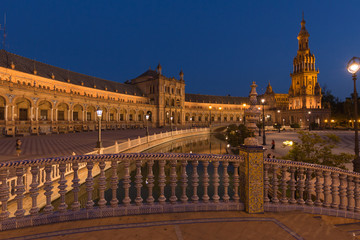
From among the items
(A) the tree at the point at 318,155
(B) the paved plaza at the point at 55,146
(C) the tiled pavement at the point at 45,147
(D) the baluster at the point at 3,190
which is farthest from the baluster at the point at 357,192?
(C) the tiled pavement at the point at 45,147

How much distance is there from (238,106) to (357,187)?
299 feet

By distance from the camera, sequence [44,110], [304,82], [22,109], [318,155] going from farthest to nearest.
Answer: [304,82], [44,110], [22,109], [318,155]

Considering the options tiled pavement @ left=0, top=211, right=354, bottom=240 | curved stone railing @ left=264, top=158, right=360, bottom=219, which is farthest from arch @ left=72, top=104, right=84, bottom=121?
curved stone railing @ left=264, top=158, right=360, bottom=219

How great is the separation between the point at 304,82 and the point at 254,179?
85700 mm

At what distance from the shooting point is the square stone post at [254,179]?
398 cm

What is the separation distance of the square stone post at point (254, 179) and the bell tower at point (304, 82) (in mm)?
81502

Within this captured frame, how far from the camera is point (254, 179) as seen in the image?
13.1 ft

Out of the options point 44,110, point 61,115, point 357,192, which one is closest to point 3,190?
point 357,192

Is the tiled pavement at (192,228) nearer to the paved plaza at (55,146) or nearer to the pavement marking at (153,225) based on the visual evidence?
the pavement marking at (153,225)

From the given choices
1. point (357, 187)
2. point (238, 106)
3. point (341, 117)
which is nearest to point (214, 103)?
point (238, 106)

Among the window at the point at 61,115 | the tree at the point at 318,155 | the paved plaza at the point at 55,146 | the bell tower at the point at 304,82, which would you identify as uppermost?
the bell tower at the point at 304,82

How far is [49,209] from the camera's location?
3.50 m

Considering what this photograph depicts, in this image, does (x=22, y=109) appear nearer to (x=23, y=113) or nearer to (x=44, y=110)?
(x=23, y=113)

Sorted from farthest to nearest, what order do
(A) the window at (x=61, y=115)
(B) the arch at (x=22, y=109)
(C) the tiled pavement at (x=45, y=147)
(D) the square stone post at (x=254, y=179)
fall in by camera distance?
(A) the window at (x=61, y=115) < (B) the arch at (x=22, y=109) < (C) the tiled pavement at (x=45, y=147) < (D) the square stone post at (x=254, y=179)
